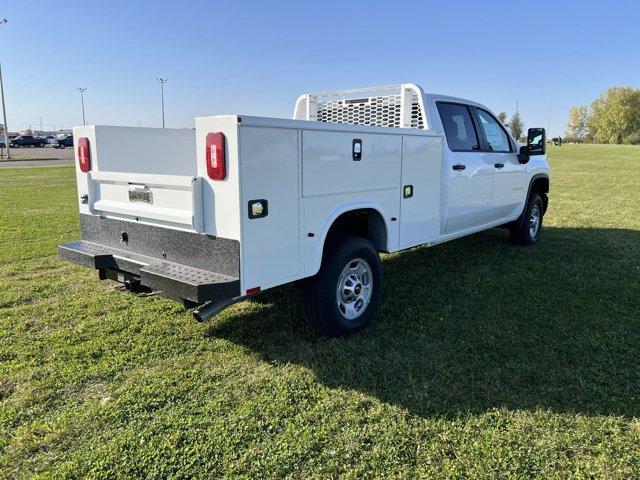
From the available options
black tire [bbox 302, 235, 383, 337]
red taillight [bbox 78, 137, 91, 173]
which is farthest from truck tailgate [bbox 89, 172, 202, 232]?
black tire [bbox 302, 235, 383, 337]

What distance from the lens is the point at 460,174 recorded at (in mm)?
5559

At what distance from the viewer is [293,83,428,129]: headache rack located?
5.34 meters

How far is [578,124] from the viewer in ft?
401

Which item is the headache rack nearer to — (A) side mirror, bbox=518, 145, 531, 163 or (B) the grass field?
(B) the grass field

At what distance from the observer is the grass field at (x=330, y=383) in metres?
2.78

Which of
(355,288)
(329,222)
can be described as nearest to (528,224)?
(355,288)

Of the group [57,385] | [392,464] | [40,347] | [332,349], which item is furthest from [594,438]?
[40,347]

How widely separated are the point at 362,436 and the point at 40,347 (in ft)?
8.87

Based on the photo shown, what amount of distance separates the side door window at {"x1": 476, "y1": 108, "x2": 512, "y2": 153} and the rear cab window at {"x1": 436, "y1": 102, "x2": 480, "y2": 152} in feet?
1.00

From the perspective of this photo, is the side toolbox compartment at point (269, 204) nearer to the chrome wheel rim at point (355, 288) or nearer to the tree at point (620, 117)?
the chrome wheel rim at point (355, 288)

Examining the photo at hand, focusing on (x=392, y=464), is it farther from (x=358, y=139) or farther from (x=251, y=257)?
(x=358, y=139)

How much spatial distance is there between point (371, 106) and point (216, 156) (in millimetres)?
2968

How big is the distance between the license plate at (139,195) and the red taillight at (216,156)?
31.5 inches

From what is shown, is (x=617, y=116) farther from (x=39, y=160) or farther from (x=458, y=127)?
(x=458, y=127)
